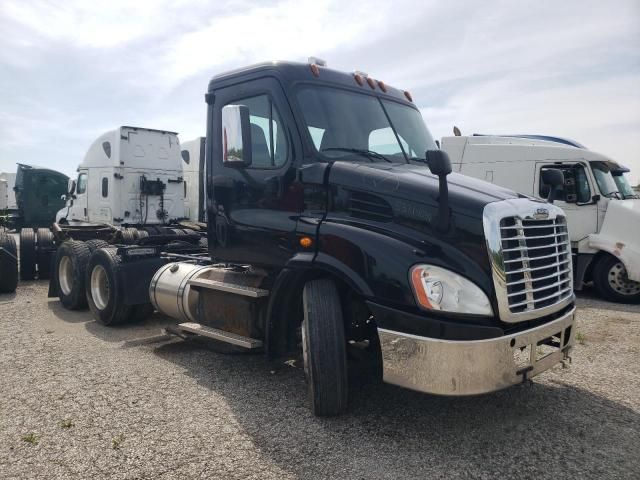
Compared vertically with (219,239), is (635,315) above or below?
below

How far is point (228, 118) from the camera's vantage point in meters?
4.36

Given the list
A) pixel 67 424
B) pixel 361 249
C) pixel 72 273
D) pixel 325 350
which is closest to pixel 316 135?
pixel 361 249

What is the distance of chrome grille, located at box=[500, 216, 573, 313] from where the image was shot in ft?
11.6

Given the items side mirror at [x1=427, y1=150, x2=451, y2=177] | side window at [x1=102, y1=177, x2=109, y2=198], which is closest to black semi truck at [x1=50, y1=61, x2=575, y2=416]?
side mirror at [x1=427, y1=150, x2=451, y2=177]

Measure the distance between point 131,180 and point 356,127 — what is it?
26.4ft

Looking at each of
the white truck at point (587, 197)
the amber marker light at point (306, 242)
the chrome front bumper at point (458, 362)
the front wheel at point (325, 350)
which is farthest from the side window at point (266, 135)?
the white truck at point (587, 197)

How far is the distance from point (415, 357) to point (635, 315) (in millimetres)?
6779

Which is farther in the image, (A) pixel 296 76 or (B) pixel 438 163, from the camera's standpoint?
(A) pixel 296 76

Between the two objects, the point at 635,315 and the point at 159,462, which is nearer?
the point at 159,462

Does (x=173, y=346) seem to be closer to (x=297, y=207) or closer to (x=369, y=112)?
(x=297, y=207)

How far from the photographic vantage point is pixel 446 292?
3412 mm

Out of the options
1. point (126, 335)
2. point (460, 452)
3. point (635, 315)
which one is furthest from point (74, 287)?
point (635, 315)

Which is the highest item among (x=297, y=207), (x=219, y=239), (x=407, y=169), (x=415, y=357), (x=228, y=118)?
(x=228, y=118)

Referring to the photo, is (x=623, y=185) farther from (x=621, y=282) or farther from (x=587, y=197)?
(x=621, y=282)
